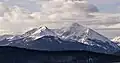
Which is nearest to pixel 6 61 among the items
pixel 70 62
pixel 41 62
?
pixel 41 62

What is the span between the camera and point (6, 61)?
19550cm

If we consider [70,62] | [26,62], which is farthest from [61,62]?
[26,62]

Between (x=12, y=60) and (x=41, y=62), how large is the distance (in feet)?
45.2

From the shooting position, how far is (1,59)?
652 ft

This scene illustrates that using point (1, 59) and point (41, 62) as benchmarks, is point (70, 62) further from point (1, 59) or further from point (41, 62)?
point (1, 59)

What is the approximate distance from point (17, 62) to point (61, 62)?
68.5ft

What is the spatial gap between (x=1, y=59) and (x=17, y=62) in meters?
7.67

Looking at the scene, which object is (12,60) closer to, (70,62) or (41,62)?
(41,62)

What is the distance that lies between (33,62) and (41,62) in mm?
4231

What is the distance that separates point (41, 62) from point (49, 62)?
12.4ft

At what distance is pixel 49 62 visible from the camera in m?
199

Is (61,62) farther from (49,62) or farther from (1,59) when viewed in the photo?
(1,59)

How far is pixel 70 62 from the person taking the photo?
648 ft

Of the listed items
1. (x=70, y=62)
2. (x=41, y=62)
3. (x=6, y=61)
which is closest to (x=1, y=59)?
(x=6, y=61)
